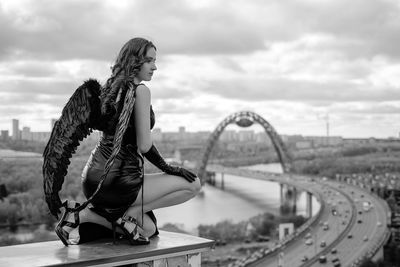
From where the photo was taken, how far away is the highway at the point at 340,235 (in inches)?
1127

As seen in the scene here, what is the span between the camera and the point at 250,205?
53.8 meters

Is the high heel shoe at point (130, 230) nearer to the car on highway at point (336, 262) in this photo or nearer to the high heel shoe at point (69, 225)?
the high heel shoe at point (69, 225)

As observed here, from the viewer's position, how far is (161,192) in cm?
566

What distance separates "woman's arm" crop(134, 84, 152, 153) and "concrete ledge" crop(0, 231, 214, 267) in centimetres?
97

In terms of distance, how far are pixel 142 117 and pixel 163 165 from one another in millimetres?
604

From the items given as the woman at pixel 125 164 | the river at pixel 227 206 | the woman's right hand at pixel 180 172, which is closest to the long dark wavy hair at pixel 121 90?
the woman at pixel 125 164

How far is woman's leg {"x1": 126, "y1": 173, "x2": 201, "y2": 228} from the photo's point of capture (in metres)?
5.56

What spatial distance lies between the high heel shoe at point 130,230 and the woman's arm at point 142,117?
28.1 inches

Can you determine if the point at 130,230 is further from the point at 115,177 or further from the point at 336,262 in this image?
the point at 336,262

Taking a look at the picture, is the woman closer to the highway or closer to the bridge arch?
the highway

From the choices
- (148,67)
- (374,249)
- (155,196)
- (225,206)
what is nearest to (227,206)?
(225,206)

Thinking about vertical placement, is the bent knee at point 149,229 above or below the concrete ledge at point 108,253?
above

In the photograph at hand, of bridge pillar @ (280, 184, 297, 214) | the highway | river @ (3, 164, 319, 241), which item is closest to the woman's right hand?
the highway

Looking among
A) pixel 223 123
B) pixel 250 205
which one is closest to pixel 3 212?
pixel 250 205
